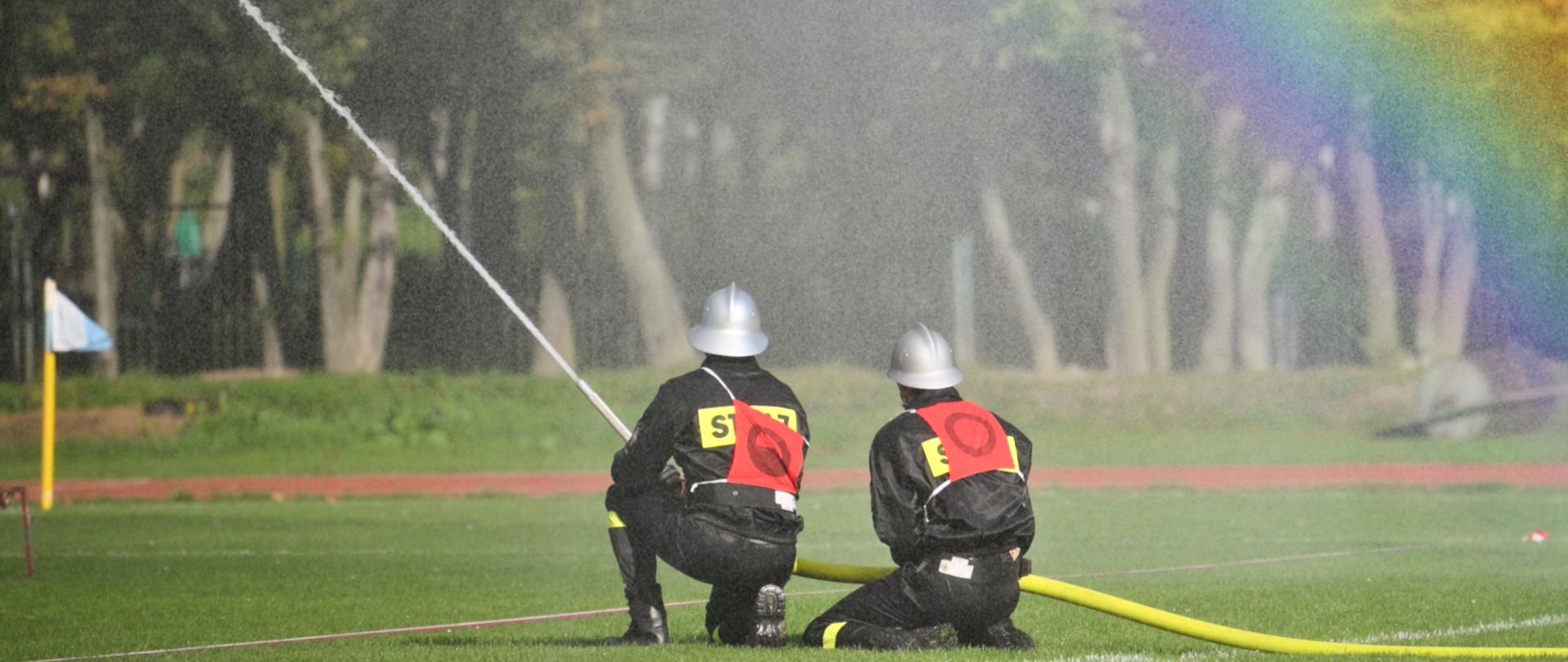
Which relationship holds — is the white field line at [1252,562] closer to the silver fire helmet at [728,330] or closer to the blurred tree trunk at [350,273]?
the silver fire helmet at [728,330]

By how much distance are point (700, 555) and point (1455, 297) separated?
3381 centimetres

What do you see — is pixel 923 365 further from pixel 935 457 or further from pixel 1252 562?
pixel 1252 562

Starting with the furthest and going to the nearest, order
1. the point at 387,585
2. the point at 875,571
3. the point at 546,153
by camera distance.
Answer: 1. the point at 546,153
2. the point at 387,585
3. the point at 875,571

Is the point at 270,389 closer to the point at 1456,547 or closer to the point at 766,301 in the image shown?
the point at 766,301

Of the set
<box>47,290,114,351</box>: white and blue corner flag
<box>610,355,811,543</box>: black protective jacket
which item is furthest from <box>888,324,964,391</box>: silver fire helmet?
<box>47,290,114,351</box>: white and blue corner flag

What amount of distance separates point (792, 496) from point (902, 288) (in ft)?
96.9

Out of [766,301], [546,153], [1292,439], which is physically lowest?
[1292,439]

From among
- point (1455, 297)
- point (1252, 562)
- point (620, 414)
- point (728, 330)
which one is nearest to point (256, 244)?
point (620, 414)

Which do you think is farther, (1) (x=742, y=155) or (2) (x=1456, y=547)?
(1) (x=742, y=155)

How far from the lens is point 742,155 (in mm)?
42312

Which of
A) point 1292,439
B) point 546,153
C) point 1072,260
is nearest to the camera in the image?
point 1292,439

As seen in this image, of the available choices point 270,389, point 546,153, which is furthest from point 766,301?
point 270,389

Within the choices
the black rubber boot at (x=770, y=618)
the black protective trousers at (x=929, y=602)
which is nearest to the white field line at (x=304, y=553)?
the black protective trousers at (x=929, y=602)

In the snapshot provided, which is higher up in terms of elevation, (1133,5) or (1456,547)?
(1133,5)
